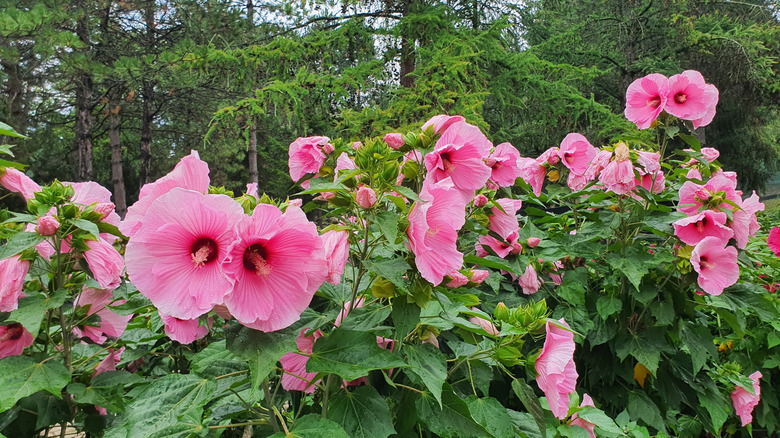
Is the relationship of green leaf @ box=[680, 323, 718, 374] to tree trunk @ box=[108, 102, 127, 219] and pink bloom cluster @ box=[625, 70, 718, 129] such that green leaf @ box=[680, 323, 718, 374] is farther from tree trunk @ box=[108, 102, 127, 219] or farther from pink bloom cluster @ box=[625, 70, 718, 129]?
tree trunk @ box=[108, 102, 127, 219]

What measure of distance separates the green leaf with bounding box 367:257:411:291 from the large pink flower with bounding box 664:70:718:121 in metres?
1.53

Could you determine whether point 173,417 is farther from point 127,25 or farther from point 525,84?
point 127,25

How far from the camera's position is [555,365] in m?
1.01

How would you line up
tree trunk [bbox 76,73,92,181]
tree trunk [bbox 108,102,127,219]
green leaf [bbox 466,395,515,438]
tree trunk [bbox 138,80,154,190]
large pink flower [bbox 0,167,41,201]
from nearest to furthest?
green leaf [bbox 466,395,515,438] → large pink flower [bbox 0,167,41,201] → tree trunk [bbox 76,73,92,181] → tree trunk [bbox 108,102,127,219] → tree trunk [bbox 138,80,154,190]

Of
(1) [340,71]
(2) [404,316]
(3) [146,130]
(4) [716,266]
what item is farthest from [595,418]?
(3) [146,130]

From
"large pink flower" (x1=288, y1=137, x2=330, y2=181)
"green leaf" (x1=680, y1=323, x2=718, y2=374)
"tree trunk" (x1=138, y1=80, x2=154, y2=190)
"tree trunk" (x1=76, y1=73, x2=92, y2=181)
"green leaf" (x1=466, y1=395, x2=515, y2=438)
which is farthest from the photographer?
"tree trunk" (x1=138, y1=80, x2=154, y2=190)

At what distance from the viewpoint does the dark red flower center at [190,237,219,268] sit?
0.76 metres

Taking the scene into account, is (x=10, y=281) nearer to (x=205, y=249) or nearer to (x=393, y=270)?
(x=205, y=249)

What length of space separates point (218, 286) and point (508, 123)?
38.3ft

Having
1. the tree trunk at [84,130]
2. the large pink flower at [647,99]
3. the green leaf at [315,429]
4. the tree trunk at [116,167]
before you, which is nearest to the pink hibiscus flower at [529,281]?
the large pink flower at [647,99]

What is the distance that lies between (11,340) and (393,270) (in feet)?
2.93

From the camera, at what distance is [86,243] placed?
1046 millimetres

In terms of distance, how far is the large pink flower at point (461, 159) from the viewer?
1075 mm

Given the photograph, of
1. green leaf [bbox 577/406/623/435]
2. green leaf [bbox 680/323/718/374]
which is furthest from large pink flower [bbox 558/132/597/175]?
green leaf [bbox 577/406/623/435]
